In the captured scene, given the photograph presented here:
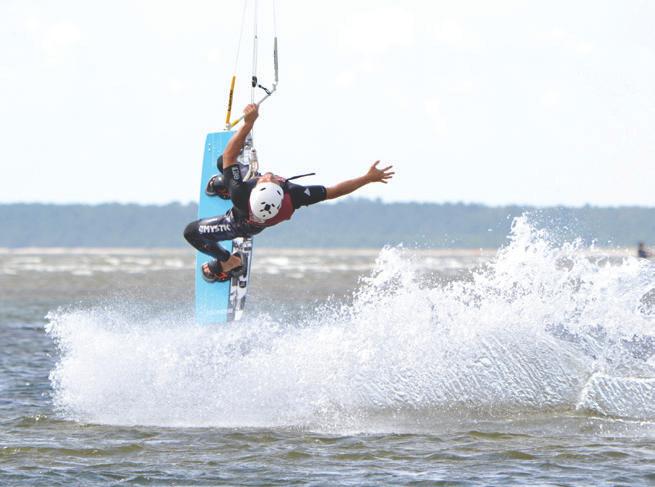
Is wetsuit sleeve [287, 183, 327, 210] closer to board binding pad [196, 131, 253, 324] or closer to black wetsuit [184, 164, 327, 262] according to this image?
black wetsuit [184, 164, 327, 262]

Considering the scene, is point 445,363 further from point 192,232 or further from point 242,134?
point 242,134

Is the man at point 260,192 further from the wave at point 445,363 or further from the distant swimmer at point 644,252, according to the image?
the distant swimmer at point 644,252

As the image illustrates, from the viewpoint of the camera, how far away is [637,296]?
14.1 metres

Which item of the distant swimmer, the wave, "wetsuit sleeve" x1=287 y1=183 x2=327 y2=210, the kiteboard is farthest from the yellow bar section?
the distant swimmer

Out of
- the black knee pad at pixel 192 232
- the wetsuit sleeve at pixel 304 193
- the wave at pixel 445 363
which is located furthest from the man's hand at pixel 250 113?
the wave at pixel 445 363

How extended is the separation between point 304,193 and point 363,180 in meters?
0.75

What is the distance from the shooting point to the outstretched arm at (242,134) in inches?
486

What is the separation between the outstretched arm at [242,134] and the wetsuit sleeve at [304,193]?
0.71m

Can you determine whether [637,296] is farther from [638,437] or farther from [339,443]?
[339,443]

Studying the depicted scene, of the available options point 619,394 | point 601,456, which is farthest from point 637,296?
point 601,456

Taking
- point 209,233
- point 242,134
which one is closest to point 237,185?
point 242,134

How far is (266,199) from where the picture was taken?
1293 cm

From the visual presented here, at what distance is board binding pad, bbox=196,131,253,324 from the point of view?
1600cm

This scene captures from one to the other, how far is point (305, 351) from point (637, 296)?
387 centimetres
